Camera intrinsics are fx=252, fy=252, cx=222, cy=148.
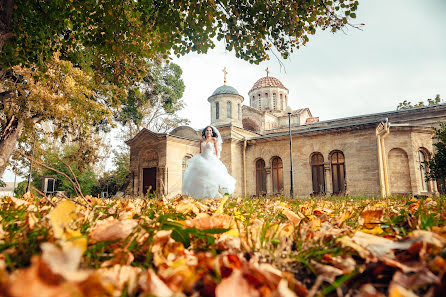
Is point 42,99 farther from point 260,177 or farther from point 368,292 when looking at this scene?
point 260,177

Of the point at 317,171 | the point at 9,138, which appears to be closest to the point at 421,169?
the point at 317,171

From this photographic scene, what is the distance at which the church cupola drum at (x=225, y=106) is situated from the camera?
28344 millimetres

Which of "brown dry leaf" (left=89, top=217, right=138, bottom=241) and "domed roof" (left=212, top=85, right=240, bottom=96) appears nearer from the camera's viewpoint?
"brown dry leaf" (left=89, top=217, right=138, bottom=241)

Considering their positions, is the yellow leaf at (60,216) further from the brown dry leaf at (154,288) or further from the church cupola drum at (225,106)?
the church cupola drum at (225,106)

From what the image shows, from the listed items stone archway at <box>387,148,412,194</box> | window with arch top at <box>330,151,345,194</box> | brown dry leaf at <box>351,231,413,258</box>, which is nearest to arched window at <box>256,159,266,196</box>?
window with arch top at <box>330,151,345,194</box>

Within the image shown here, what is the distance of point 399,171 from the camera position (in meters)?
16.5

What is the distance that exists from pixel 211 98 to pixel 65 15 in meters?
24.3

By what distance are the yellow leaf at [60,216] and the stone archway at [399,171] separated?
63.8 feet

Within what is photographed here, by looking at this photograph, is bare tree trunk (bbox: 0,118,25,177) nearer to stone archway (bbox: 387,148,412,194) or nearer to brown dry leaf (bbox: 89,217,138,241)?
brown dry leaf (bbox: 89,217,138,241)

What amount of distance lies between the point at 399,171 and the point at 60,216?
19789 millimetres

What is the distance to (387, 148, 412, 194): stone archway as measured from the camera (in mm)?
16219

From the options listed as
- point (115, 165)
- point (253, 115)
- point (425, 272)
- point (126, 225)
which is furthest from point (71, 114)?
point (253, 115)

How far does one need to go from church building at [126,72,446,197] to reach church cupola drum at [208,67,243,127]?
4.06m

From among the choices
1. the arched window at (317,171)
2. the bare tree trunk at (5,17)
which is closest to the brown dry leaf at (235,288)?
the bare tree trunk at (5,17)
